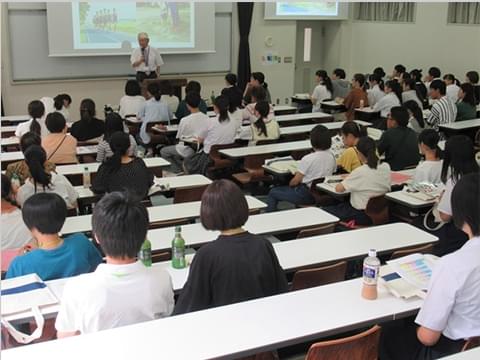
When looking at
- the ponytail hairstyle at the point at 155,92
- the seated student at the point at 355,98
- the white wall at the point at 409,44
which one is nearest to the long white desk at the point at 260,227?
the ponytail hairstyle at the point at 155,92

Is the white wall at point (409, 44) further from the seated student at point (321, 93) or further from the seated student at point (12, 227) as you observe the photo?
the seated student at point (12, 227)

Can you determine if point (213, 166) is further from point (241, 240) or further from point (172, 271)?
point (241, 240)

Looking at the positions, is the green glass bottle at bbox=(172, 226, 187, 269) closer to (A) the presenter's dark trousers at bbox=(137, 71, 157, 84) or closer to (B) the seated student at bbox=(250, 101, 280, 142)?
(B) the seated student at bbox=(250, 101, 280, 142)

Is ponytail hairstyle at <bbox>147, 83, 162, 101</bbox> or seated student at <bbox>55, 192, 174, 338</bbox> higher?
ponytail hairstyle at <bbox>147, 83, 162, 101</bbox>

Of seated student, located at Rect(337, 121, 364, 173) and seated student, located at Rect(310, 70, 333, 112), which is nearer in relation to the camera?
seated student, located at Rect(337, 121, 364, 173)

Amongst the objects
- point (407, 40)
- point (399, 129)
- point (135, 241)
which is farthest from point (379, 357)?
point (407, 40)

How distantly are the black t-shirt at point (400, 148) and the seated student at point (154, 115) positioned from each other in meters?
2.90

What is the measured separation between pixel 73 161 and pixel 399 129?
10.9 feet

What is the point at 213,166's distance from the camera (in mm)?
6348

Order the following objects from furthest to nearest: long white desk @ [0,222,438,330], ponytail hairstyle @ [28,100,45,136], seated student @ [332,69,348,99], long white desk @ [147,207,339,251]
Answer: seated student @ [332,69,348,99] → ponytail hairstyle @ [28,100,45,136] → long white desk @ [147,207,339,251] → long white desk @ [0,222,438,330]

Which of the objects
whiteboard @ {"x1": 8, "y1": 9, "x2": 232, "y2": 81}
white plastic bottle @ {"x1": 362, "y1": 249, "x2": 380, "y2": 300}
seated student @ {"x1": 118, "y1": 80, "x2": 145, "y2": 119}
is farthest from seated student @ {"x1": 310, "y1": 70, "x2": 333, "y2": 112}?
white plastic bottle @ {"x1": 362, "y1": 249, "x2": 380, "y2": 300}

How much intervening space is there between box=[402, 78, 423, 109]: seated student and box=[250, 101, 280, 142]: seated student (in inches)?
110

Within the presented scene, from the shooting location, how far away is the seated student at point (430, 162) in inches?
181

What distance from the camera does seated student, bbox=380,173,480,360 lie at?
225cm
